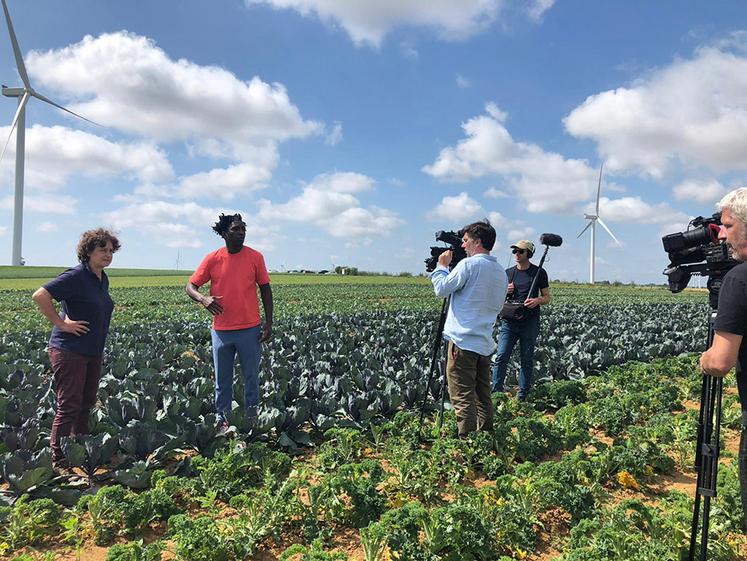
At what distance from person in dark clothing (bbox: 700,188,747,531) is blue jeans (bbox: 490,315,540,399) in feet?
14.8

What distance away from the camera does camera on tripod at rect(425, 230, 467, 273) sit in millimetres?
5195

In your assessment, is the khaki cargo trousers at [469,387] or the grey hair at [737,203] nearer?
the grey hair at [737,203]

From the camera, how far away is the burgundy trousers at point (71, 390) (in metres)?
4.77

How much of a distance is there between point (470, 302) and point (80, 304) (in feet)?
12.2

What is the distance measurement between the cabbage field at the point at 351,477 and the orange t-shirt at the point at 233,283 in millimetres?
1156

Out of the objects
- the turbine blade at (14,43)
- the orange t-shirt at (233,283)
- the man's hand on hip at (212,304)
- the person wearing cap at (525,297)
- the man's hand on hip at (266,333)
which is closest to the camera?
the man's hand on hip at (212,304)

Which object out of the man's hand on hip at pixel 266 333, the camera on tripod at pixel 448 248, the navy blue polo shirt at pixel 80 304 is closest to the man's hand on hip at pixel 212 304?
the man's hand on hip at pixel 266 333

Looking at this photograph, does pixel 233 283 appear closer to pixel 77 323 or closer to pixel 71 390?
pixel 77 323

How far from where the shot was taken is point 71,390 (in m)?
4.85

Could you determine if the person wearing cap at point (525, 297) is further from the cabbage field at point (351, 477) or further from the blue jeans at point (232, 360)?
the blue jeans at point (232, 360)

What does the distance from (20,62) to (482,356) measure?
47.1m

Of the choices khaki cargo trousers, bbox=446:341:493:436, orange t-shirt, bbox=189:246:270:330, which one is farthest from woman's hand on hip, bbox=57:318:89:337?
khaki cargo trousers, bbox=446:341:493:436

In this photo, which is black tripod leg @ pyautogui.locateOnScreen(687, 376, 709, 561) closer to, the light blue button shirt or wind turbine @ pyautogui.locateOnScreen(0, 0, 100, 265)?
the light blue button shirt

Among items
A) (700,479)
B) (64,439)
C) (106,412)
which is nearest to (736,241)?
(700,479)
